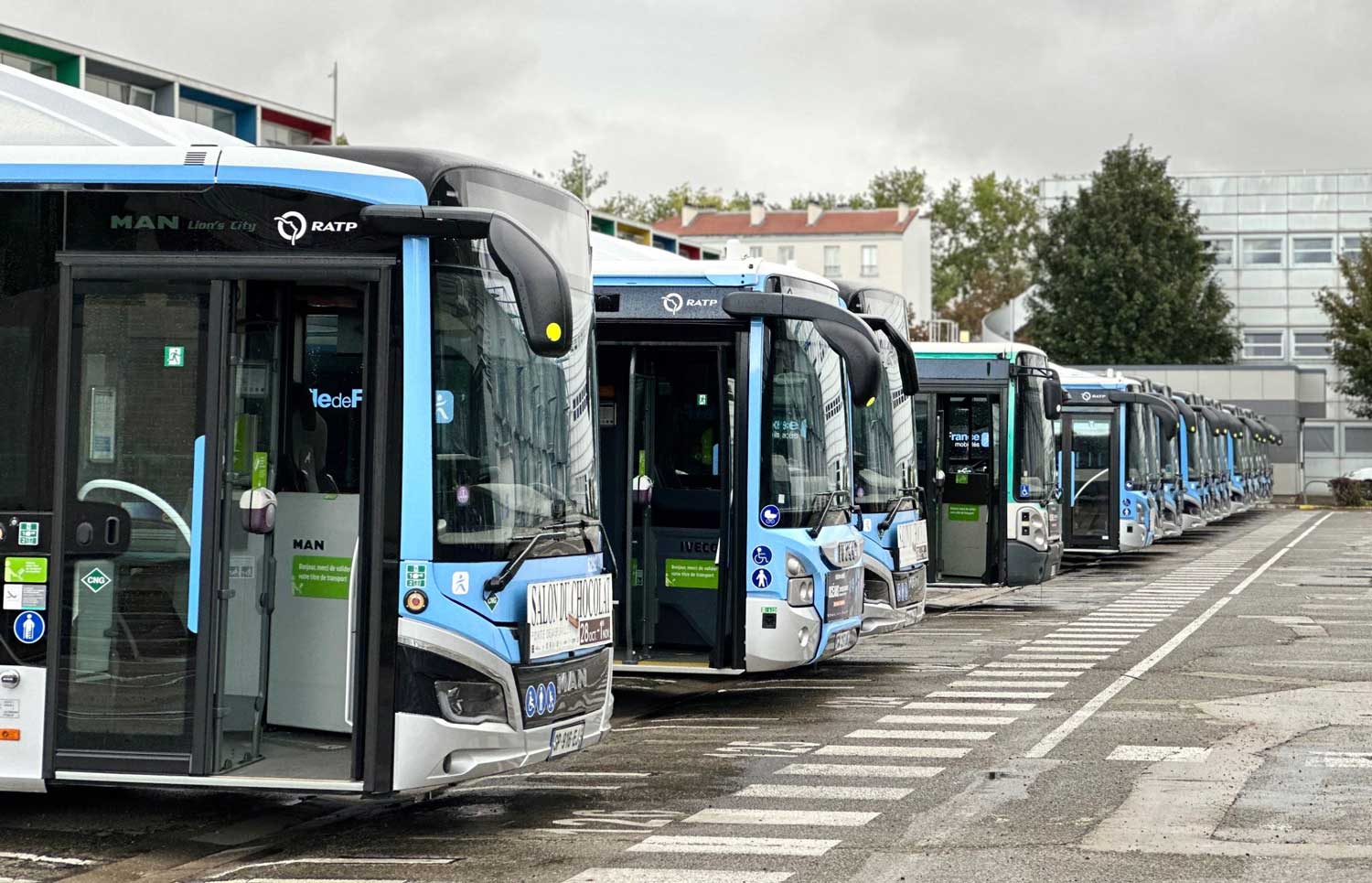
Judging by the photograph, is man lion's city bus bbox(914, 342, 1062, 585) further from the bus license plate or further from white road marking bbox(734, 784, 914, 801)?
the bus license plate

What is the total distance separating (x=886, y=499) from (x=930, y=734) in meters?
4.33

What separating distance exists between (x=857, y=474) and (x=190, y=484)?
8472mm

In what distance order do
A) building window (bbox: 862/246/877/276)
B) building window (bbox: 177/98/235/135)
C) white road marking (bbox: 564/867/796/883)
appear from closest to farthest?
white road marking (bbox: 564/867/796/883), building window (bbox: 177/98/235/135), building window (bbox: 862/246/877/276)

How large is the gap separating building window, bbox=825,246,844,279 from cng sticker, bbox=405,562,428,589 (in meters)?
105

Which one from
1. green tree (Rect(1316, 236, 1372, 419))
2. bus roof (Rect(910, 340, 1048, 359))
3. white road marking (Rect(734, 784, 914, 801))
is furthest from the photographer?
green tree (Rect(1316, 236, 1372, 419))

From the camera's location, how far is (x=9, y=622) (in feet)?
27.9

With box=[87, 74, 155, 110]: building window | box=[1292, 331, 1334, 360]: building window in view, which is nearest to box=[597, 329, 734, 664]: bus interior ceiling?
box=[87, 74, 155, 110]: building window

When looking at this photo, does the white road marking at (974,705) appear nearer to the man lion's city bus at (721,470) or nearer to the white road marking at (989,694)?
the white road marking at (989,694)

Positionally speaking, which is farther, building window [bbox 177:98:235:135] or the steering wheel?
building window [bbox 177:98:235:135]

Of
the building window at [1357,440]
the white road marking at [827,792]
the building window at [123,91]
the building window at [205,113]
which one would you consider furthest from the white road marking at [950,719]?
the building window at [1357,440]

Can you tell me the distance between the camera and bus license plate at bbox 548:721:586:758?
29.0ft

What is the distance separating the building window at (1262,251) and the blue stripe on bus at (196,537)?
8488 centimetres

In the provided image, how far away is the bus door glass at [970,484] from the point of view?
23.7 meters

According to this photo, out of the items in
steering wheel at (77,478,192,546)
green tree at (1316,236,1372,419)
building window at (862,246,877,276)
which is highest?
building window at (862,246,877,276)
